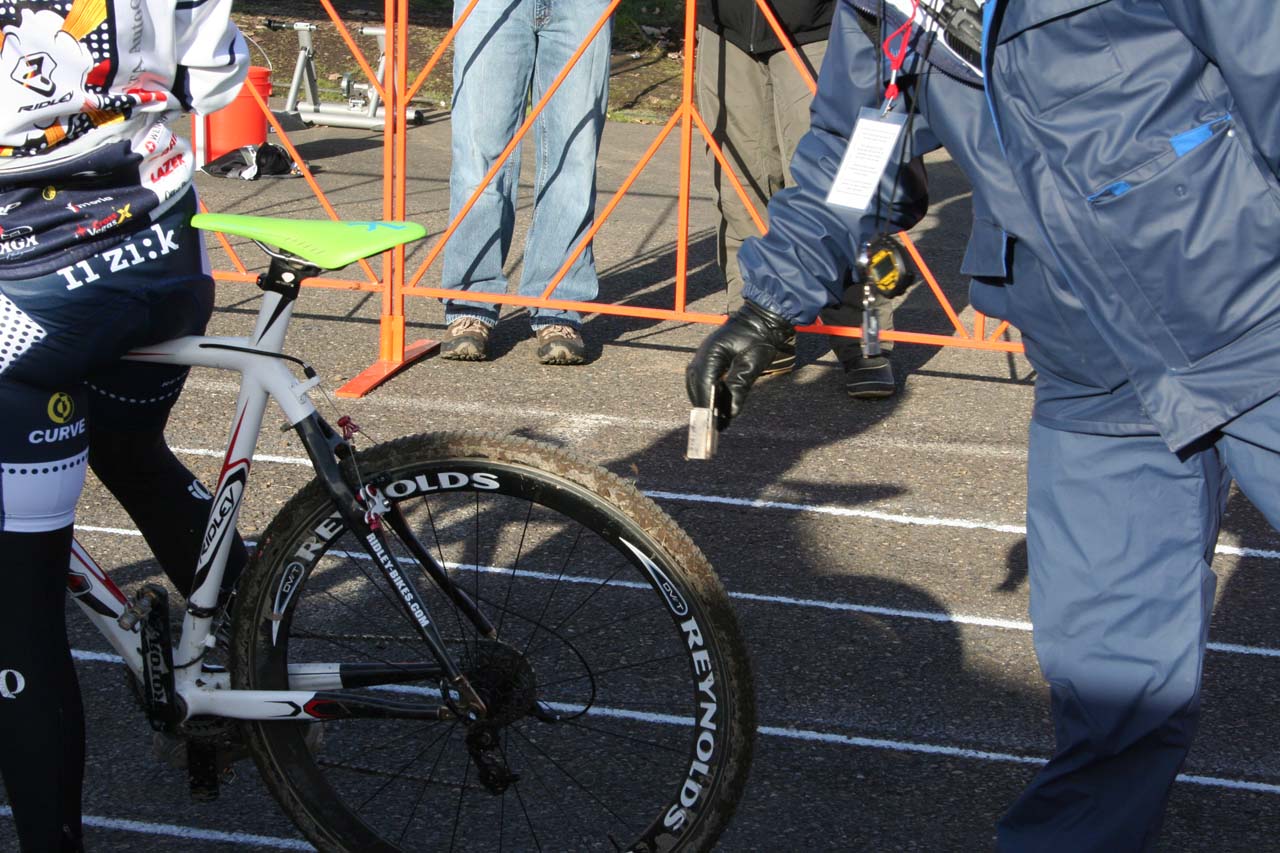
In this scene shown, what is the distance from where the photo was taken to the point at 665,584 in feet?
8.21

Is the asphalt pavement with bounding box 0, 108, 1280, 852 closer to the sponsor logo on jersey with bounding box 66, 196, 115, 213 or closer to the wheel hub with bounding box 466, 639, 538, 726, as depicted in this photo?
the wheel hub with bounding box 466, 639, 538, 726

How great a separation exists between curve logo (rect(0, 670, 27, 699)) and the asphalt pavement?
0.58m

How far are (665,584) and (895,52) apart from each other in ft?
3.14

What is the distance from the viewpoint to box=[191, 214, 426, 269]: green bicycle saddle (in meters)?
2.50

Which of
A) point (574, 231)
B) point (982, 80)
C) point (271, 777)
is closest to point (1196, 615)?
point (982, 80)

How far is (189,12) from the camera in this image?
8.02 feet

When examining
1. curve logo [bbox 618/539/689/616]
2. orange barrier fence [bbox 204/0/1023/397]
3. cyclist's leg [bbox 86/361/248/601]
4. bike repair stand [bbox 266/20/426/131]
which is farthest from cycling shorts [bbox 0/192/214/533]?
bike repair stand [bbox 266/20/426/131]

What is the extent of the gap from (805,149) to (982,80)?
Answer: 474 millimetres

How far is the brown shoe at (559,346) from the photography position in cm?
612

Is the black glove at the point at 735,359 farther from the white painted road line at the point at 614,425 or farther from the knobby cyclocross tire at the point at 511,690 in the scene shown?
the white painted road line at the point at 614,425

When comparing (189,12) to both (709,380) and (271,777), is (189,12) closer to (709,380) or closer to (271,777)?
(709,380)

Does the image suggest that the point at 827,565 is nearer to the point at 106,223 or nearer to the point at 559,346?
the point at 559,346

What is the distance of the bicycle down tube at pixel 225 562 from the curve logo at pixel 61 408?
13 centimetres

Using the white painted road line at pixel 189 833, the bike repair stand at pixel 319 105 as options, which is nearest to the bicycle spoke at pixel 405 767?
the white painted road line at pixel 189 833
